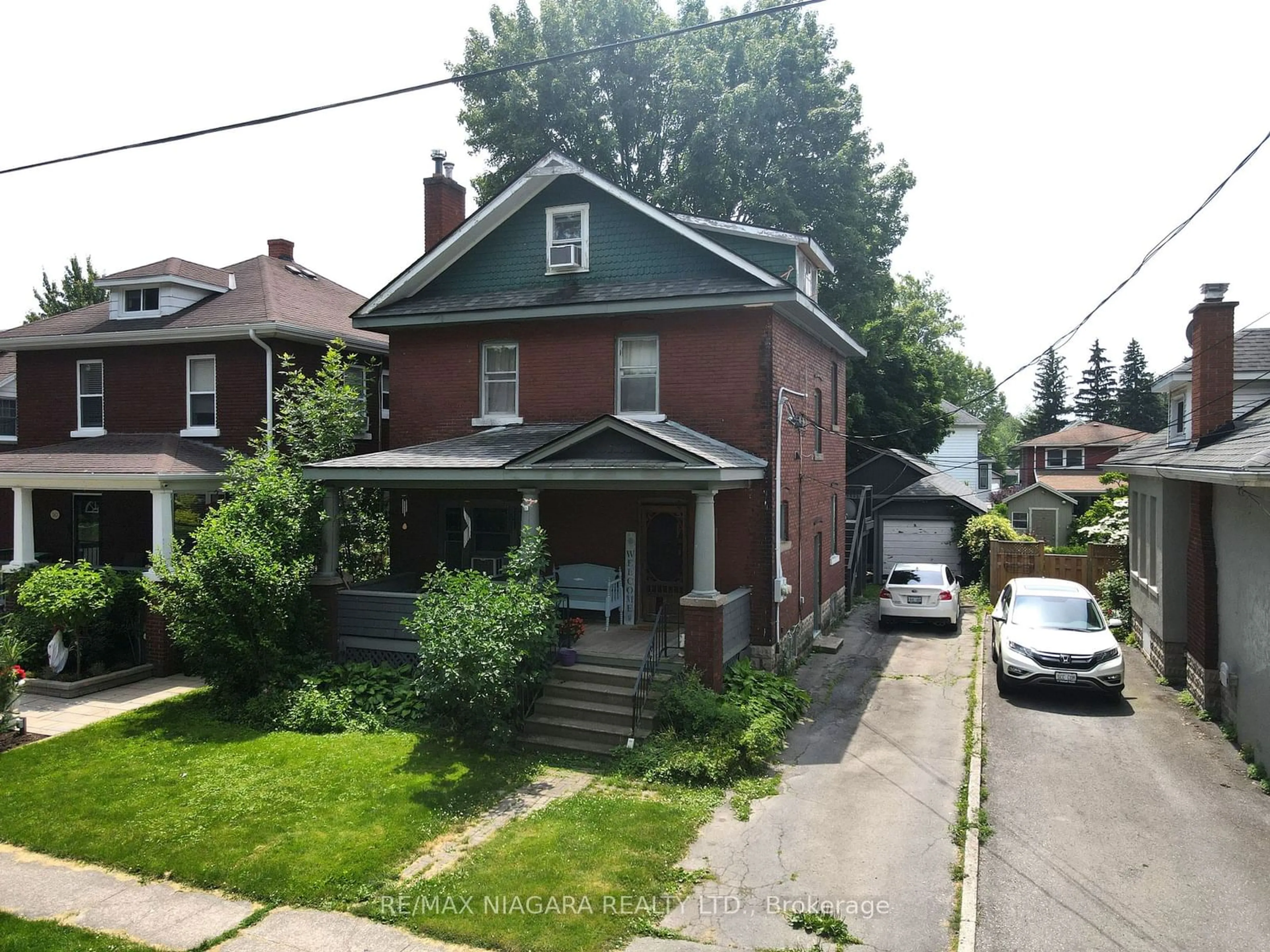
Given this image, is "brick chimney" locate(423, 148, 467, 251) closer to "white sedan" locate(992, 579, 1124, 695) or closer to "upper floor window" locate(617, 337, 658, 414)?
"upper floor window" locate(617, 337, 658, 414)

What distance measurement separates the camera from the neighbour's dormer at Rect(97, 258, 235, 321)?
20.3 metres

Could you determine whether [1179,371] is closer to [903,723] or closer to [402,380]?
[903,723]

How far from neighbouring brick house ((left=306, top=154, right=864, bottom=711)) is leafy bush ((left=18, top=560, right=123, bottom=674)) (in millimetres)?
4451

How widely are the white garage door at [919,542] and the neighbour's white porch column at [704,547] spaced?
18165 mm

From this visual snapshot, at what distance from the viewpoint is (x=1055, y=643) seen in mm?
14375

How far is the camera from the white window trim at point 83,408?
20234 millimetres

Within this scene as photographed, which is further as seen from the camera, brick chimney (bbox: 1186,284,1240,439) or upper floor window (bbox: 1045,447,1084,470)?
upper floor window (bbox: 1045,447,1084,470)

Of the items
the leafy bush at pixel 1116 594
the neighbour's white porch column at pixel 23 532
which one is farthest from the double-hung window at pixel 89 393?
the leafy bush at pixel 1116 594

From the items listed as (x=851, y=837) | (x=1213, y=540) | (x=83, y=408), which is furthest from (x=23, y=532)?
(x=1213, y=540)

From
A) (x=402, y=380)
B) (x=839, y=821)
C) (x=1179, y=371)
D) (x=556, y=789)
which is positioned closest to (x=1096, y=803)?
(x=839, y=821)

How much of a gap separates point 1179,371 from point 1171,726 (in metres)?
7.19

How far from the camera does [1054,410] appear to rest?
77.6 m

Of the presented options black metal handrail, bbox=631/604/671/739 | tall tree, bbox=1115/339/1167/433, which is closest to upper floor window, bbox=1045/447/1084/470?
tall tree, bbox=1115/339/1167/433

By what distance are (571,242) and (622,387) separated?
9.87ft
